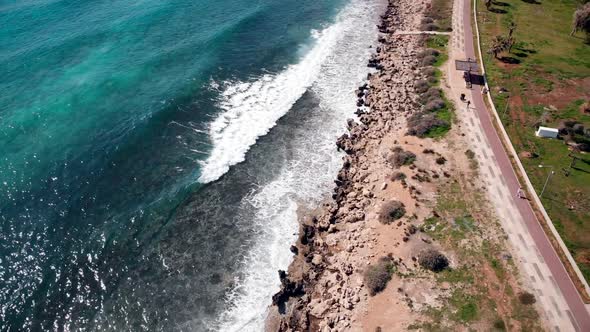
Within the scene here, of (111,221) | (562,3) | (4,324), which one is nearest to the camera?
(4,324)

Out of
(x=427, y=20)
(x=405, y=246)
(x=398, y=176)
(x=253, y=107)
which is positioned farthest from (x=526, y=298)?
(x=427, y=20)


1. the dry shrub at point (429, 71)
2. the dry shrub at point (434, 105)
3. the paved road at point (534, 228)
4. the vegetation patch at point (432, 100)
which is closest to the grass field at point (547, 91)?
the paved road at point (534, 228)

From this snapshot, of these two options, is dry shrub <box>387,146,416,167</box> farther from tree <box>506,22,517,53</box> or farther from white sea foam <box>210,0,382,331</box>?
tree <box>506,22,517,53</box>

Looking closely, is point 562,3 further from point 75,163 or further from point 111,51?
point 75,163

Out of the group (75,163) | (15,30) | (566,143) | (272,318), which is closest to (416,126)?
(566,143)

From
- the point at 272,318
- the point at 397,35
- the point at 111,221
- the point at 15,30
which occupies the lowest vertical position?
the point at 272,318

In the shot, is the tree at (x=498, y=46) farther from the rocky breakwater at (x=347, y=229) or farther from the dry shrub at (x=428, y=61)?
the rocky breakwater at (x=347, y=229)

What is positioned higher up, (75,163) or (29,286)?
(75,163)
